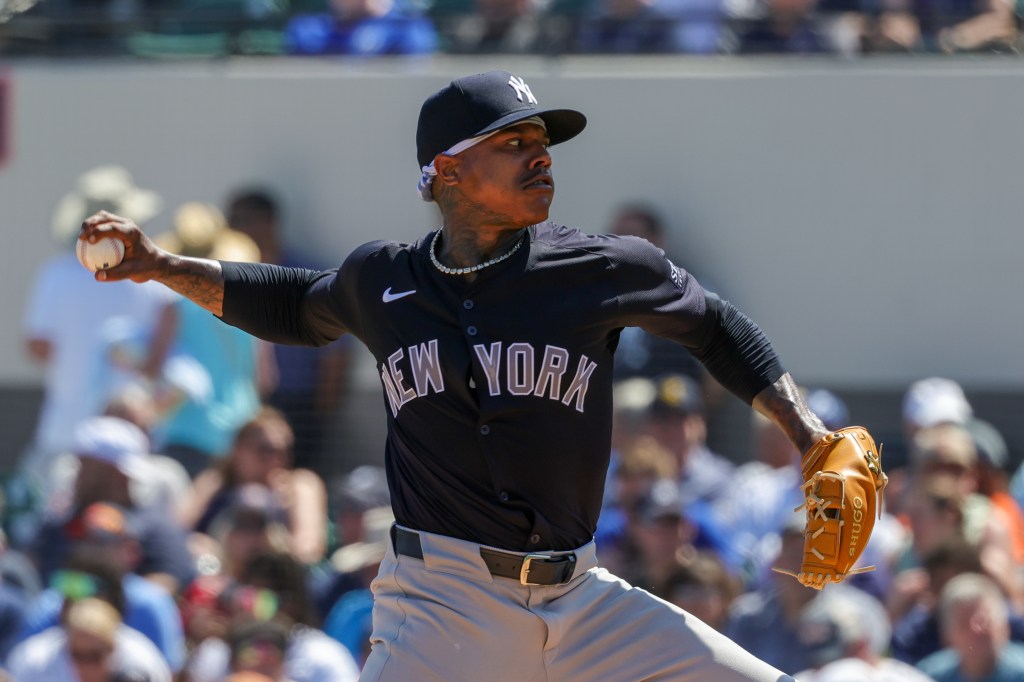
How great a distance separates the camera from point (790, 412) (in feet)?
12.7

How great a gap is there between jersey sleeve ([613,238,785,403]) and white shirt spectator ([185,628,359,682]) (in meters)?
2.79

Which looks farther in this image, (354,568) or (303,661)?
(354,568)

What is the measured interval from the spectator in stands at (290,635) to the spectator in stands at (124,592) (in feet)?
0.92

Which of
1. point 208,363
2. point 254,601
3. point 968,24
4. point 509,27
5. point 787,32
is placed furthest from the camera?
point 509,27

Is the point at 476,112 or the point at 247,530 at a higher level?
the point at 476,112

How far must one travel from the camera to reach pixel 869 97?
902 cm

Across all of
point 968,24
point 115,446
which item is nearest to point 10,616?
point 115,446

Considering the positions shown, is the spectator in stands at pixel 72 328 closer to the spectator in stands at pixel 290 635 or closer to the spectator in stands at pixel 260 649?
the spectator in stands at pixel 290 635

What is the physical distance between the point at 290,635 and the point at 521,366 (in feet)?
9.65

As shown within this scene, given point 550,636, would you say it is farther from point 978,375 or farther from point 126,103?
point 126,103

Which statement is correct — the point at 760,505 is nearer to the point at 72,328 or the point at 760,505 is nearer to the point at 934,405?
the point at 934,405

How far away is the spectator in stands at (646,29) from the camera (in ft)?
30.6

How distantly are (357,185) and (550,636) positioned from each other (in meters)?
6.22

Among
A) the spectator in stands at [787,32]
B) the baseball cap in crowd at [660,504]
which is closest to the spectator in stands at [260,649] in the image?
the baseball cap in crowd at [660,504]
